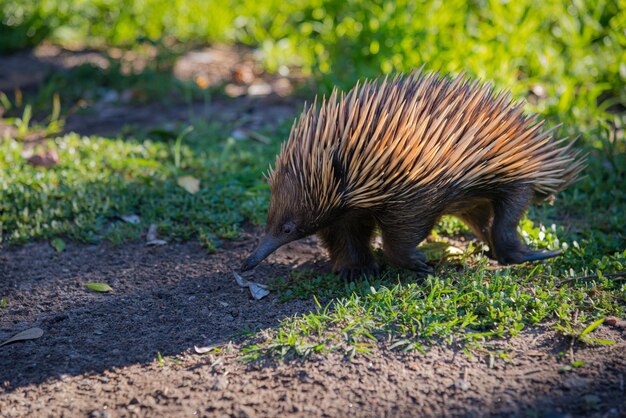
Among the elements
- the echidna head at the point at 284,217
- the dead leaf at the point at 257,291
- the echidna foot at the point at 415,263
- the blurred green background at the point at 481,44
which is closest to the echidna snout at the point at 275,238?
the echidna head at the point at 284,217

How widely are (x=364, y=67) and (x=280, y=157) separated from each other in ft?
8.60

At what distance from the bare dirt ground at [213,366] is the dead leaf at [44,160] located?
1.25 metres

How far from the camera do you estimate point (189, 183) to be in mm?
4867

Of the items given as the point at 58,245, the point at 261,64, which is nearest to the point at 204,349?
the point at 58,245

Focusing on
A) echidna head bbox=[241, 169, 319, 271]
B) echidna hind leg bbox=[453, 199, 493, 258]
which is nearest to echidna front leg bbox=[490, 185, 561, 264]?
echidna hind leg bbox=[453, 199, 493, 258]

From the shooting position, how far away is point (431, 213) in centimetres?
364

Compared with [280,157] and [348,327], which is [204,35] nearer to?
[280,157]

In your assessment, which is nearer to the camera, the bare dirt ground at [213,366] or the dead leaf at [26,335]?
the bare dirt ground at [213,366]

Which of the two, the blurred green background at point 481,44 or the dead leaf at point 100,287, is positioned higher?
the blurred green background at point 481,44

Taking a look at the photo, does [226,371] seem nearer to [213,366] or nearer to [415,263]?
[213,366]

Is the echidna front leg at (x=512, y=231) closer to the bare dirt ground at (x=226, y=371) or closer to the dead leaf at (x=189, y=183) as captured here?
the bare dirt ground at (x=226, y=371)

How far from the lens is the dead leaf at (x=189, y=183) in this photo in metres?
4.82

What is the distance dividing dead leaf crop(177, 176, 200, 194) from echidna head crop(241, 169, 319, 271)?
1.40 metres

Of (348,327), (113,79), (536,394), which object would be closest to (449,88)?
(348,327)
